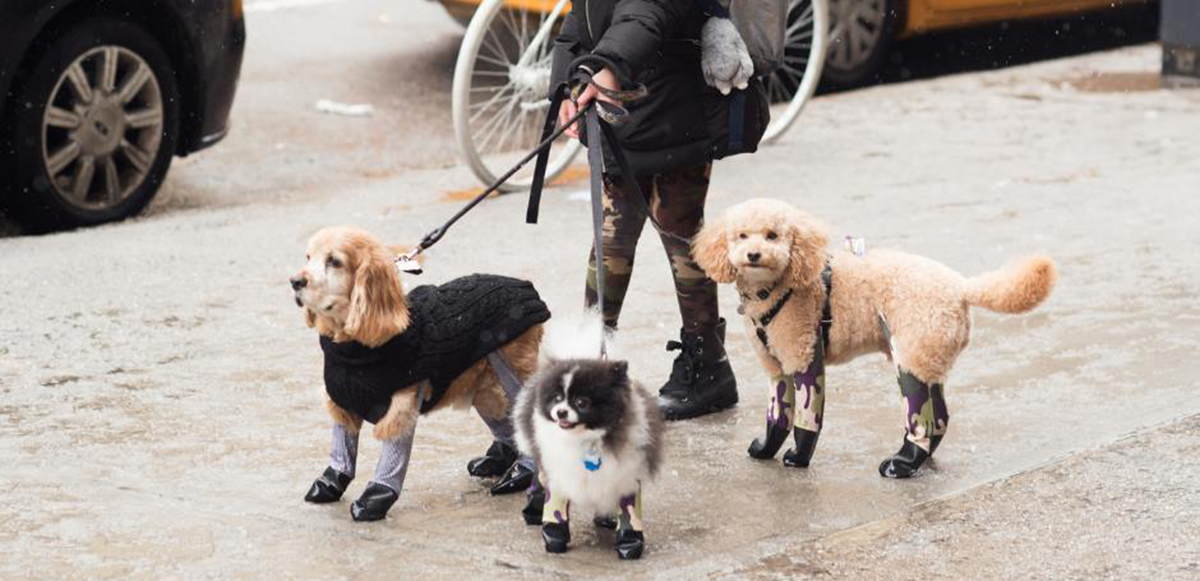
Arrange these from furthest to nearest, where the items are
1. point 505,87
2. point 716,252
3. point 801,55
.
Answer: point 801,55, point 505,87, point 716,252

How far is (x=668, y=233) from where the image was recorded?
5.69 m

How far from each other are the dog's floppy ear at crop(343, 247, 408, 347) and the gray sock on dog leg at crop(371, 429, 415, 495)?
0.96 feet

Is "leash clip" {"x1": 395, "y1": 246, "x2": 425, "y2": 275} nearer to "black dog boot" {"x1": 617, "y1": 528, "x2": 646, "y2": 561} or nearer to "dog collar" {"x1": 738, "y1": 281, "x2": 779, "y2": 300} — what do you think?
"black dog boot" {"x1": 617, "y1": 528, "x2": 646, "y2": 561}

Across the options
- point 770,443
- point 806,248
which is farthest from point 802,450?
point 806,248

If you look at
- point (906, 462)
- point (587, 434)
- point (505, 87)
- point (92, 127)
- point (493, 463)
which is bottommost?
point (505, 87)

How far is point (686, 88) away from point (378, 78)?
20.3 feet

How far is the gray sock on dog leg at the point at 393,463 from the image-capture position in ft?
15.5

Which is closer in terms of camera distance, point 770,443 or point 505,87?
point 770,443

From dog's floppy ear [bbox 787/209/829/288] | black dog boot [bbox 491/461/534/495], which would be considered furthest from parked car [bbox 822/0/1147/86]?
black dog boot [bbox 491/461/534/495]

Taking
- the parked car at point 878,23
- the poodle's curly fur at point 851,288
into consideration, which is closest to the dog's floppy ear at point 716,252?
the poodle's curly fur at point 851,288

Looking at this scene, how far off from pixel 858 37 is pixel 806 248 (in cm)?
680

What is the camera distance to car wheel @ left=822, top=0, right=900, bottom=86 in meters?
11.4

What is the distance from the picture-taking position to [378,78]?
37.6 ft

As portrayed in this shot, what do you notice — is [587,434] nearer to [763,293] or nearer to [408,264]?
[408,264]
